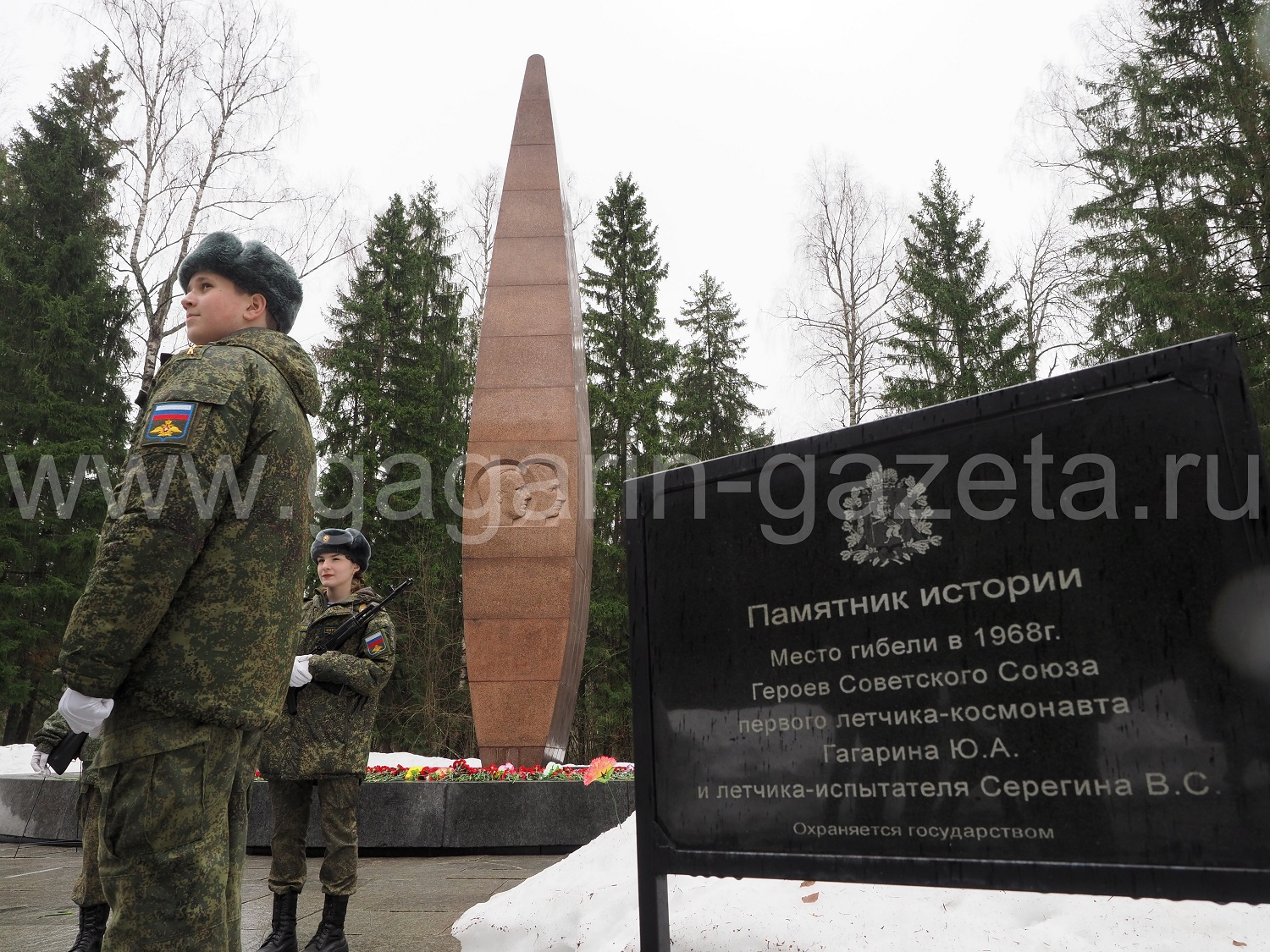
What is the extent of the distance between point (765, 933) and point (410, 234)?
30.2 metres

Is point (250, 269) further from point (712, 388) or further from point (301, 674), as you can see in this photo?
point (712, 388)

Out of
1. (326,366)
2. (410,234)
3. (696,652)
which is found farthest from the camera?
(410,234)

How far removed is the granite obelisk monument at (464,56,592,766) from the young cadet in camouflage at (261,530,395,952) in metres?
5.78

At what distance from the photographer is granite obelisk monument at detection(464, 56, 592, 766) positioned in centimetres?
1013

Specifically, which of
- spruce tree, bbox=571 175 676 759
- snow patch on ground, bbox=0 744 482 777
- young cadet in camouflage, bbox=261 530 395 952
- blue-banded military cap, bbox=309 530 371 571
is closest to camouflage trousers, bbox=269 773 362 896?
young cadet in camouflage, bbox=261 530 395 952

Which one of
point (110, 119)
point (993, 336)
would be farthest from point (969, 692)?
point (110, 119)

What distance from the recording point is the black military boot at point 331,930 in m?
3.50

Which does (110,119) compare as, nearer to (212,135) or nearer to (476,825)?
(212,135)

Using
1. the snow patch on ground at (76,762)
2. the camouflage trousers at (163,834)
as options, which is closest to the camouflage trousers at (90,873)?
the camouflage trousers at (163,834)

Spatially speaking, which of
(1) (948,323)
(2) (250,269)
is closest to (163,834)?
(2) (250,269)

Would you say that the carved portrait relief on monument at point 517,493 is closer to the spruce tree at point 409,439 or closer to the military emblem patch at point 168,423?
the military emblem patch at point 168,423

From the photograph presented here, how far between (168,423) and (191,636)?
0.47 m

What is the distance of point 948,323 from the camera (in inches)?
965

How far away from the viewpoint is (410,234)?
101 feet
